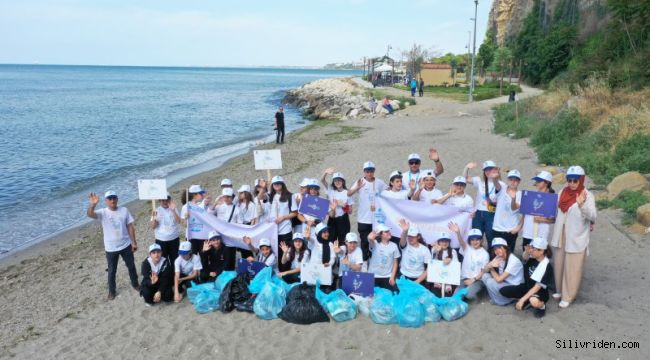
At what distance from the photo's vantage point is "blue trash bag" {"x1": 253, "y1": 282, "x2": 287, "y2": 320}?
7.65 m

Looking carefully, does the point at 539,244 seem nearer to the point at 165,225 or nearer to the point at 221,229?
the point at 221,229

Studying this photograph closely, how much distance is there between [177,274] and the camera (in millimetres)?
8461

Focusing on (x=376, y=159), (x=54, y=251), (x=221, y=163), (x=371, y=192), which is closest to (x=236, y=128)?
(x=221, y=163)

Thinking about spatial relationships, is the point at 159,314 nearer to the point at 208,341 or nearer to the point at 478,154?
the point at 208,341

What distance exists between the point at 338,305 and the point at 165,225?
351cm

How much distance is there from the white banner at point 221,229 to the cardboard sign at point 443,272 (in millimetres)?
3085

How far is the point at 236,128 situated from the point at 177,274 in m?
34.7

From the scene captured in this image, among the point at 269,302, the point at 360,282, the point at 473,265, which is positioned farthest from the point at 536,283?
the point at 269,302

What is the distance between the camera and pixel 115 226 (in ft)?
28.4

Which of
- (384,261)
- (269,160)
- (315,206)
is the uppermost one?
(269,160)

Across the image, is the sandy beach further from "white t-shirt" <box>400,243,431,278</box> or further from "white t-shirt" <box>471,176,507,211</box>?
"white t-shirt" <box>471,176,507,211</box>

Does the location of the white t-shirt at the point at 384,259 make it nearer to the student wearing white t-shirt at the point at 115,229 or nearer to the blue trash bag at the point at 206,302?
the blue trash bag at the point at 206,302

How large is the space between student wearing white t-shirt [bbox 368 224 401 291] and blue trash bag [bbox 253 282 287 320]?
4.81 feet

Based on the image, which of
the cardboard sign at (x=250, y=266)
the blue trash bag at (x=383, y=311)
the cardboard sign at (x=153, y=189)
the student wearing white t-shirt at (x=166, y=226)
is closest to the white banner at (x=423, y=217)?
the blue trash bag at (x=383, y=311)
